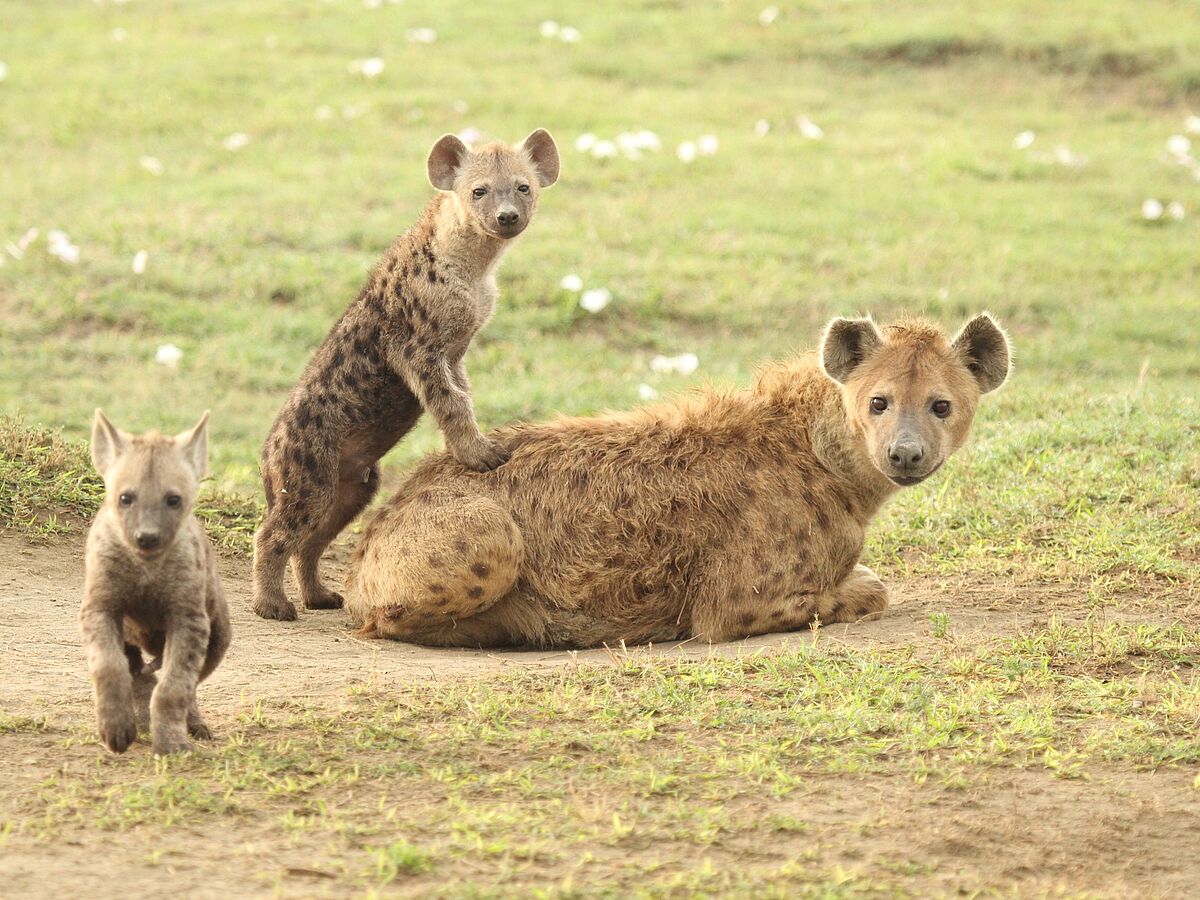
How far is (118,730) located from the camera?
3664mm

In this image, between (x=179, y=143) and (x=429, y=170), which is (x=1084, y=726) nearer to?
(x=429, y=170)

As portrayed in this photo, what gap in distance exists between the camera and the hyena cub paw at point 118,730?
12.0 feet

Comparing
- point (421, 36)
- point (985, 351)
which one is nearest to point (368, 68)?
point (421, 36)

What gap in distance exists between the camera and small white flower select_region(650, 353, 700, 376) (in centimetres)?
880

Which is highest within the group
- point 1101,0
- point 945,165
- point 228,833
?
point 1101,0

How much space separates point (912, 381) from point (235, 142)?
8407 millimetres

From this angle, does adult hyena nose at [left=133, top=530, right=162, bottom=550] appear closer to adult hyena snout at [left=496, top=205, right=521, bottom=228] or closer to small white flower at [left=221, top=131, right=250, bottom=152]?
adult hyena snout at [left=496, top=205, right=521, bottom=228]

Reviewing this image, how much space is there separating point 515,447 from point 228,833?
2321mm

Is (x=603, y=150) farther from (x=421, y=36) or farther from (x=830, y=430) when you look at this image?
(x=830, y=430)

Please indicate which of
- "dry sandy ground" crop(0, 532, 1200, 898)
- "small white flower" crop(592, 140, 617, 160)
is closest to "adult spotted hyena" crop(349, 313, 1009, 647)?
"dry sandy ground" crop(0, 532, 1200, 898)

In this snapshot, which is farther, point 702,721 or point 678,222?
point 678,222

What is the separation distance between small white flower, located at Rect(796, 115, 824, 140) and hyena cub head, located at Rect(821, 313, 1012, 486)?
7.53 meters

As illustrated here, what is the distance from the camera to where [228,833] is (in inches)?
133

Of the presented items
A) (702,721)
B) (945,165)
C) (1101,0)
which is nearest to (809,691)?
(702,721)
